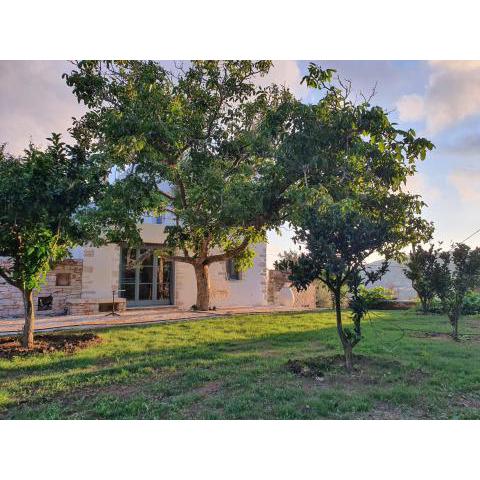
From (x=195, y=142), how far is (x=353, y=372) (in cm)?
625

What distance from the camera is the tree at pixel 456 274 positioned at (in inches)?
302

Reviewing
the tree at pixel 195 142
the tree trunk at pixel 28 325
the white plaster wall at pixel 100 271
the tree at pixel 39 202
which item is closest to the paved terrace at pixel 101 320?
the white plaster wall at pixel 100 271

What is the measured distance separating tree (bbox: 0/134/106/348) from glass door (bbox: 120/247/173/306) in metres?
5.62

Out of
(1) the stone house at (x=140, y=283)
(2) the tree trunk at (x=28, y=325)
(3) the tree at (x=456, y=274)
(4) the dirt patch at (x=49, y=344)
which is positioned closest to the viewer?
(4) the dirt patch at (x=49, y=344)

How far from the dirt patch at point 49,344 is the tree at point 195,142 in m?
2.04

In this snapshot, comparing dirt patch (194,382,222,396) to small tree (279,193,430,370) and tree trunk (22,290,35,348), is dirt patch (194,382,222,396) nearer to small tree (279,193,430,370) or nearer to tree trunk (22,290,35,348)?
small tree (279,193,430,370)

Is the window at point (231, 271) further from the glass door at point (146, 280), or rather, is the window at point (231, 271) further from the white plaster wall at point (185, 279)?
the glass door at point (146, 280)

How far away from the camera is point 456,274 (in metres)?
7.94

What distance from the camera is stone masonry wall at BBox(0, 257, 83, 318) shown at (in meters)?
10.3

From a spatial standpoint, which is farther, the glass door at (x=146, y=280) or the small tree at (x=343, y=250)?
the glass door at (x=146, y=280)

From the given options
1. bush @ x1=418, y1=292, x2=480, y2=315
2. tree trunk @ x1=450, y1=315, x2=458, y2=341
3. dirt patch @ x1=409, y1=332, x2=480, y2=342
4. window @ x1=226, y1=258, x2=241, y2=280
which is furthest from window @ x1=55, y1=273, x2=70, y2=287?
bush @ x1=418, y1=292, x2=480, y2=315

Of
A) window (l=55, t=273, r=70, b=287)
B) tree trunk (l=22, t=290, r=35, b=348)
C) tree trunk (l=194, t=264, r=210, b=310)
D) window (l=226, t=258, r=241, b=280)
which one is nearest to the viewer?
tree trunk (l=22, t=290, r=35, b=348)
